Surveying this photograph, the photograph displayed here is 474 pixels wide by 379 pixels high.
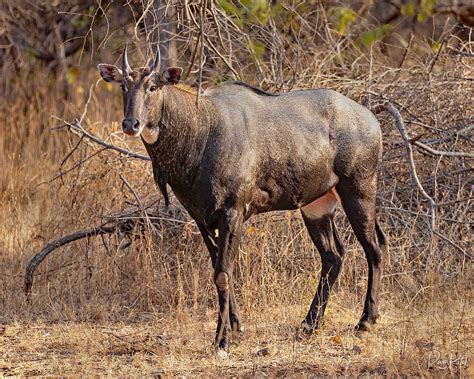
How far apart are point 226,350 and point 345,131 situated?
189 centimetres

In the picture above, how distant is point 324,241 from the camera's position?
7.63 metres

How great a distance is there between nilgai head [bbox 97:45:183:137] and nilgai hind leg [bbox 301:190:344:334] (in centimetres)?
164

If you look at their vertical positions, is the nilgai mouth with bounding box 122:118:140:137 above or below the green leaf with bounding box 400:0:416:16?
below

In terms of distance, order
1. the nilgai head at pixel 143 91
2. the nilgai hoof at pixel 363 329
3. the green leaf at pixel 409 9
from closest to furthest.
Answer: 1. the nilgai head at pixel 143 91
2. the nilgai hoof at pixel 363 329
3. the green leaf at pixel 409 9

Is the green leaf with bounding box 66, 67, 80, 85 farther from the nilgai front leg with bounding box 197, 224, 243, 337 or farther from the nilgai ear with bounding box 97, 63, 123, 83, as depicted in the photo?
the nilgai front leg with bounding box 197, 224, 243, 337

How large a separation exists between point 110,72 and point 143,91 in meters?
0.39

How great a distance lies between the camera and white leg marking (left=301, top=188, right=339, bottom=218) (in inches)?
303

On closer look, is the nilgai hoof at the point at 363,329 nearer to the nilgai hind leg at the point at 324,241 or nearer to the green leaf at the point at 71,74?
the nilgai hind leg at the point at 324,241

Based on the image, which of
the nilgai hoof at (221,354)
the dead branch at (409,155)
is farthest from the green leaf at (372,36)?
the nilgai hoof at (221,354)

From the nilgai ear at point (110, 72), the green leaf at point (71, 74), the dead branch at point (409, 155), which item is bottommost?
the dead branch at point (409, 155)

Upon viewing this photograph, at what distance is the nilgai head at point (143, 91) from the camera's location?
21.1 feet

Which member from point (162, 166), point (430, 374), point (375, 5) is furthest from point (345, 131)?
point (375, 5)

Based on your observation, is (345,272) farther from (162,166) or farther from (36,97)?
(36,97)

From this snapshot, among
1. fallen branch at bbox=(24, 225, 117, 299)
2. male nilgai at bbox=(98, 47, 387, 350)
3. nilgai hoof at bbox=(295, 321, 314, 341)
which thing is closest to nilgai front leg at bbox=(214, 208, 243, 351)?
male nilgai at bbox=(98, 47, 387, 350)
